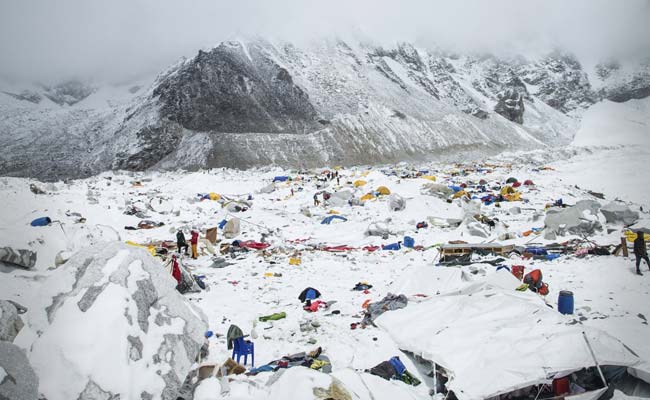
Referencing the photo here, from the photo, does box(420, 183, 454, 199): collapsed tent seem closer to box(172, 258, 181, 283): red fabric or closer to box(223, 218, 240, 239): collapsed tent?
box(223, 218, 240, 239): collapsed tent

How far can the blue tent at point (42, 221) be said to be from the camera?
10805 mm

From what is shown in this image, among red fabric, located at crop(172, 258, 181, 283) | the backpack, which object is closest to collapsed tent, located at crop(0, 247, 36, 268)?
red fabric, located at crop(172, 258, 181, 283)

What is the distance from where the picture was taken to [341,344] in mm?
6031

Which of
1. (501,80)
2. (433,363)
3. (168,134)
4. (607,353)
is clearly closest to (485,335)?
(433,363)

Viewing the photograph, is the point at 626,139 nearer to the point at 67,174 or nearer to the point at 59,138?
the point at 67,174

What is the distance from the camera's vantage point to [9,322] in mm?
4246

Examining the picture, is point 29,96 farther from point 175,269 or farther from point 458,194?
point 175,269

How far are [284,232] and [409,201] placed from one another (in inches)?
250

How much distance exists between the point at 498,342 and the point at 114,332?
455 centimetres

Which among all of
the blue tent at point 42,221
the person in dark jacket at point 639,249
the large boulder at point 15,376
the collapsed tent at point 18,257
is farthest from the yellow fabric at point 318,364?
the blue tent at point 42,221

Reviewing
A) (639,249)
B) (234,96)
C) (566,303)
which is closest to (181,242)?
(566,303)

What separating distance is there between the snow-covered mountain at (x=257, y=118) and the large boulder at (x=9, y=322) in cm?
4394

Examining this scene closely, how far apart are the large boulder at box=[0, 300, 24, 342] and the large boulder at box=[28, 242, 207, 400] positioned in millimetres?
281

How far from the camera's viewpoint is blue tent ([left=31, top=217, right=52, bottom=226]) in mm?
10805
